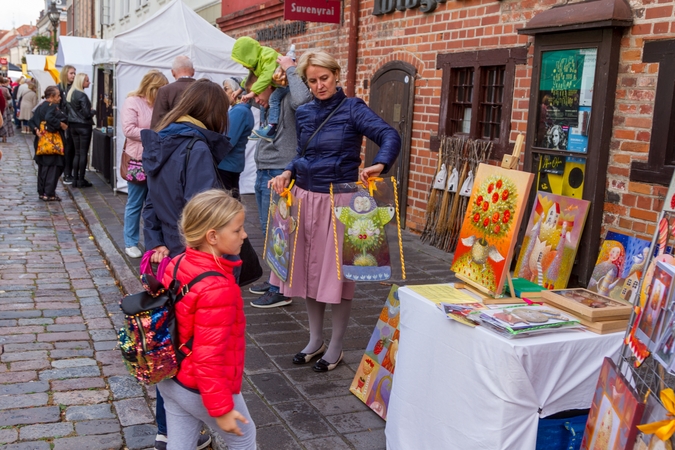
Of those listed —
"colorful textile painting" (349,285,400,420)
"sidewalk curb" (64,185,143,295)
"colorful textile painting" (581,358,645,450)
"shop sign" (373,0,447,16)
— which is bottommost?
"sidewalk curb" (64,185,143,295)

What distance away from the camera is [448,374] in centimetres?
302

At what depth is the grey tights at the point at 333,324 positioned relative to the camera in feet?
14.4

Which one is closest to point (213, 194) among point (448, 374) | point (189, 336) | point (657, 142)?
point (189, 336)

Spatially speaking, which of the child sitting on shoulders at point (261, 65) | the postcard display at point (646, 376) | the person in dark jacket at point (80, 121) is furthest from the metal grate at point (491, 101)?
the person in dark jacket at point (80, 121)

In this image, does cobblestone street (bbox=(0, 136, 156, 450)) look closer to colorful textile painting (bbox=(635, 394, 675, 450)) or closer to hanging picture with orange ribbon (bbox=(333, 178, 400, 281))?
hanging picture with orange ribbon (bbox=(333, 178, 400, 281))

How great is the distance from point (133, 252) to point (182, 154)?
14.8ft

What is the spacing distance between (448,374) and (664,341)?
1.07 metres

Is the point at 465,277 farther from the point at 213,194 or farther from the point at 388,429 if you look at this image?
the point at 213,194

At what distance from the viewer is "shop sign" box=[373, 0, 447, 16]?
8250 mm

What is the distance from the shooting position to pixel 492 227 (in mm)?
3447

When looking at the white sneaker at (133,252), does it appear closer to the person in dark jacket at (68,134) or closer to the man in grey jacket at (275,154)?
the man in grey jacket at (275,154)

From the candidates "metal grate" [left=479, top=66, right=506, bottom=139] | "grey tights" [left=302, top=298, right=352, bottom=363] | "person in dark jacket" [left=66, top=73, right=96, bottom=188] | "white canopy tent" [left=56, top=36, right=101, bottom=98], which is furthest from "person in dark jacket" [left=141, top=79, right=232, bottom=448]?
"white canopy tent" [left=56, top=36, right=101, bottom=98]

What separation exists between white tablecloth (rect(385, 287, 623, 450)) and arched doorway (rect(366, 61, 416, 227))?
5770 millimetres

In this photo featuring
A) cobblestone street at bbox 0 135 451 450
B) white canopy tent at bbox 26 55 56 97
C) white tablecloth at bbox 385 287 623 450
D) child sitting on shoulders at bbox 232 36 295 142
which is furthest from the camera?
white canopy tent at bbox 26 55 56 97
